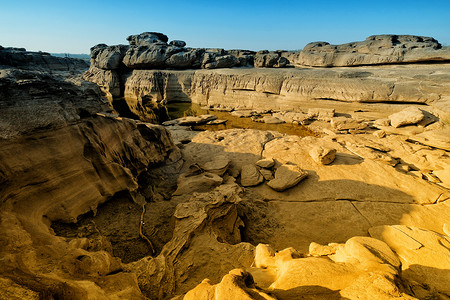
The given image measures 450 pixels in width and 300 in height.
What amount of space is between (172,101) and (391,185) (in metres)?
17.5

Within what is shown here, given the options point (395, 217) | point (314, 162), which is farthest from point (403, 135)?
point (395, 217)

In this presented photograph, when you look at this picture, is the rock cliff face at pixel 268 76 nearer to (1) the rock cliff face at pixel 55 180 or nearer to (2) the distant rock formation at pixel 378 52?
(2) the distant rock formation at pixel 378 52

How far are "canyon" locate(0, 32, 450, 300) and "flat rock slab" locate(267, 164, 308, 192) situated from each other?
0.04m

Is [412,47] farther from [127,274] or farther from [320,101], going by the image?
[127,274]

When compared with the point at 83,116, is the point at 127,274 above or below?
below

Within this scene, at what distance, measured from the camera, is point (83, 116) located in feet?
12.9

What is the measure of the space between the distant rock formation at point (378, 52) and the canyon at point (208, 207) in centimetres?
702

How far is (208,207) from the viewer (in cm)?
366

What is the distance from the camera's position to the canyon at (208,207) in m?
1.86

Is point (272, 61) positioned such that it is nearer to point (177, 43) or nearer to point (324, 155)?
point (177, 43)

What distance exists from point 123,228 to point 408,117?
11187 mm

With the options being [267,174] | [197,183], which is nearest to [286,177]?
[267,174]

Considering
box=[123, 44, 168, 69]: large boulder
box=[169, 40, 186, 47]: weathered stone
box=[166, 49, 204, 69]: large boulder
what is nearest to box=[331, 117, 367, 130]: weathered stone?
box=[166, 49, 204, 69]: large boulder

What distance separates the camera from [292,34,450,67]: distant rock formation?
45.5ft
